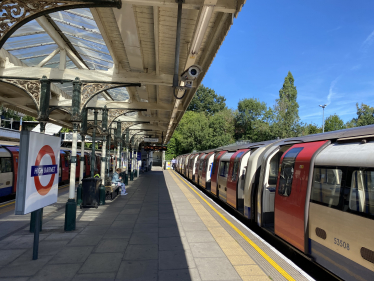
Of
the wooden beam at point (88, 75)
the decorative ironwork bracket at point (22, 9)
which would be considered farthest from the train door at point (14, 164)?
the decorative ironwork bracket at point (22, 9)

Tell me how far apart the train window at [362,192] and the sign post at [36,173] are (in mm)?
4984

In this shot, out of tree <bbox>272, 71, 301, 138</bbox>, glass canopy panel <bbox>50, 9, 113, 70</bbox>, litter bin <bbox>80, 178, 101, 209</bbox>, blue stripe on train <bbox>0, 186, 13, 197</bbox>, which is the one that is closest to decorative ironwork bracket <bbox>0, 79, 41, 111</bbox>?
glass canopy panel <bbox>50, 9, 113, 70</bbox>

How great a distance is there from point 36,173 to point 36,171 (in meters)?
0.04

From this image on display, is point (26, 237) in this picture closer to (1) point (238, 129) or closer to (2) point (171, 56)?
(2) point (171, 56)

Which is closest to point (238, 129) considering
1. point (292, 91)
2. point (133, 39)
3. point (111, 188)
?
point (292, 91)

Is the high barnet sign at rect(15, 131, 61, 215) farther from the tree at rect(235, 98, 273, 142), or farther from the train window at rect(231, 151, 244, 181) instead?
the tree at rect(235, 98, 273, 142)

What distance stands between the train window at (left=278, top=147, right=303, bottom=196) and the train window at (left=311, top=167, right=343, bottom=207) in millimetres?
763

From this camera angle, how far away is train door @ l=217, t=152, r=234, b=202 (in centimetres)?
1114

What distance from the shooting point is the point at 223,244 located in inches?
238

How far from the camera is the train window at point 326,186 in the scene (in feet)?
13.8

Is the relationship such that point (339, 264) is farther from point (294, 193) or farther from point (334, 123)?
point (334, 123)

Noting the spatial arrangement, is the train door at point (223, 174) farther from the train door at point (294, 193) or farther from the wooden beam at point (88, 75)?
the train door at point (294, 193)

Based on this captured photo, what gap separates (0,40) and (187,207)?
871 cm

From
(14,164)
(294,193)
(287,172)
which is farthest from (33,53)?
(294,193)
